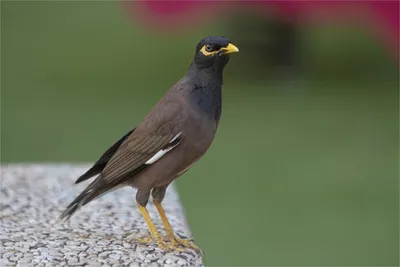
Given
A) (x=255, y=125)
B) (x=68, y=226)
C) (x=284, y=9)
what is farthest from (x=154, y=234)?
(x=284, y=9)

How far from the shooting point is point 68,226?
11.7ft

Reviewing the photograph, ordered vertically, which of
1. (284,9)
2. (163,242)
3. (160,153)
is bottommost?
(163,242)

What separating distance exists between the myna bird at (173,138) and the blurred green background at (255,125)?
7.60 feet

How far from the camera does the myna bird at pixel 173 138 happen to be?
10.5 ft

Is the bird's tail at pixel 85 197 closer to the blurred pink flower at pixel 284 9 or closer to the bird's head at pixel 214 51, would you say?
the bird's head at pixel 214 51

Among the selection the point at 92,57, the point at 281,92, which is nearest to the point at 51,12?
the point at 92,57

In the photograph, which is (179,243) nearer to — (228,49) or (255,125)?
(228,49)

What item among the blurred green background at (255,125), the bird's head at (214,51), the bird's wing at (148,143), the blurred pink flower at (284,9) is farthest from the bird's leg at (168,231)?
the blurred pink flower at (284,9)

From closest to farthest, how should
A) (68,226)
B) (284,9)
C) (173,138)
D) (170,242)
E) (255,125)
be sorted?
(173,138) → (170,242) → (68,226) → (255,125) → (284,9)

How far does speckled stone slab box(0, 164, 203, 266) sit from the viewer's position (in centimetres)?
312

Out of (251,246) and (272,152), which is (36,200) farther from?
(272,152)

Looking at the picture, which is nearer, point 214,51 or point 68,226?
point 214,51

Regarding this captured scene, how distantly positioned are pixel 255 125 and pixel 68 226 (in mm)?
5422

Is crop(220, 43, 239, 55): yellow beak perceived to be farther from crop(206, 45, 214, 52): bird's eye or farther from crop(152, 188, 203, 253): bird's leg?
crop(152, 188, 203, 253): bird's leg
